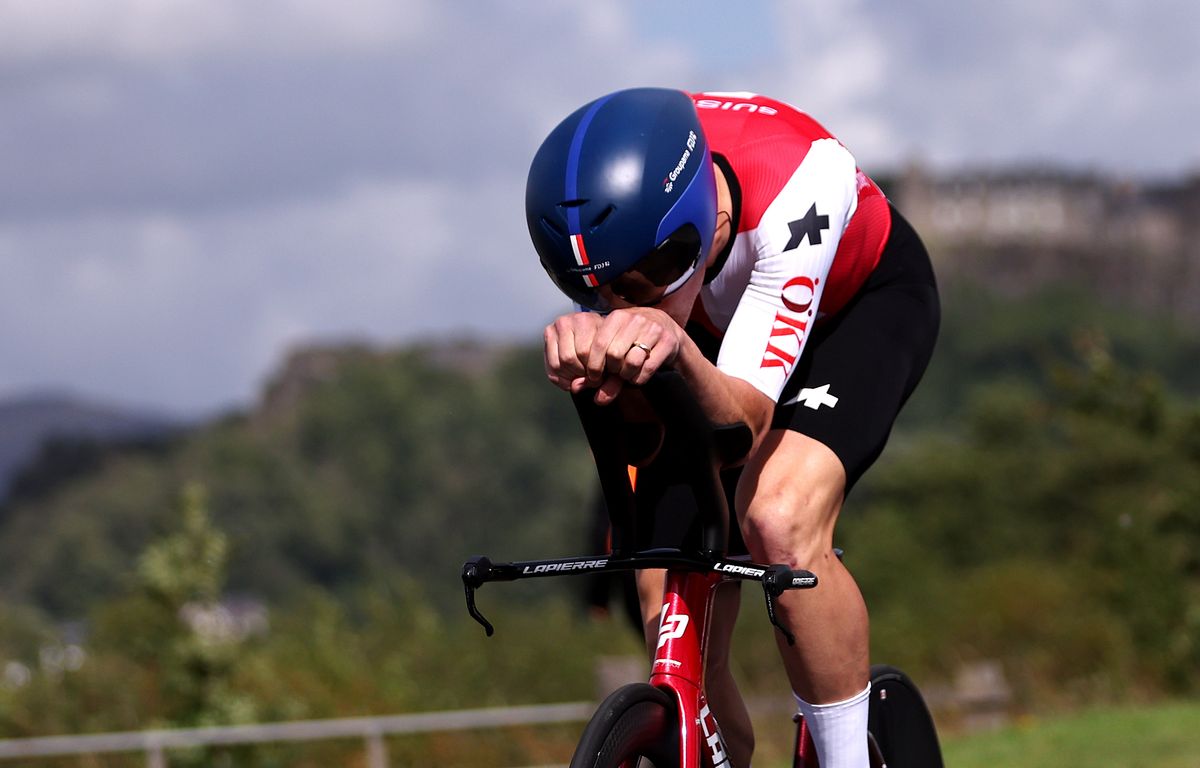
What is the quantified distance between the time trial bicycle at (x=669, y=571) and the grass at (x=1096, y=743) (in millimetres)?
5468

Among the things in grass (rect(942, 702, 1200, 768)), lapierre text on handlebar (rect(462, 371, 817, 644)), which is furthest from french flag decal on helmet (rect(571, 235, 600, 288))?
grass (rect(942, 702, 1200, 768))

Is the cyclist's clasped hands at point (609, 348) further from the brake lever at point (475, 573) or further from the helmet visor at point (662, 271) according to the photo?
the brake lever at point (475, 573)

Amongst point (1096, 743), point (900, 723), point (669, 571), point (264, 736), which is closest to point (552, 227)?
point (669, 571)

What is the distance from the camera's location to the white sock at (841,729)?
165 inches

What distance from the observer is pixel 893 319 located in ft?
14.8

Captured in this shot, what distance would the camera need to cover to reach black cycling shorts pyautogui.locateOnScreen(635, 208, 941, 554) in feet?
13.6

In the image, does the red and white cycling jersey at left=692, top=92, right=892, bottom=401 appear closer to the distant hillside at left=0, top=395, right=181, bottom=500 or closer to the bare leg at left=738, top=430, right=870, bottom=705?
the bare leg at left=738, top=430, right=870, bottom=705

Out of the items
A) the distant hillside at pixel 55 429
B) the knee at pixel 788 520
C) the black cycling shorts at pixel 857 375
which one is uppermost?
the black cycling shorts at pixel 857 375

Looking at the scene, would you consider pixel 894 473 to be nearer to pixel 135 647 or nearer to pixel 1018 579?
pixel 1018 579

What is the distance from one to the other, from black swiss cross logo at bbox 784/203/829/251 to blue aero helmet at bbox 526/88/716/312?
0.81 feet

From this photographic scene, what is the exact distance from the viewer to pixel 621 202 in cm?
354

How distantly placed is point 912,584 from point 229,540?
94.8 ft

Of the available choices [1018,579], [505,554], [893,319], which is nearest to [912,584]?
[1018,579]

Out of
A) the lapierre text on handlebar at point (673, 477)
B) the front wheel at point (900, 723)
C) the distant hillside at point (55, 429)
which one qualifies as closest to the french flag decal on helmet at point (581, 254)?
the lapierre text on handlebar at point (673, 477)
